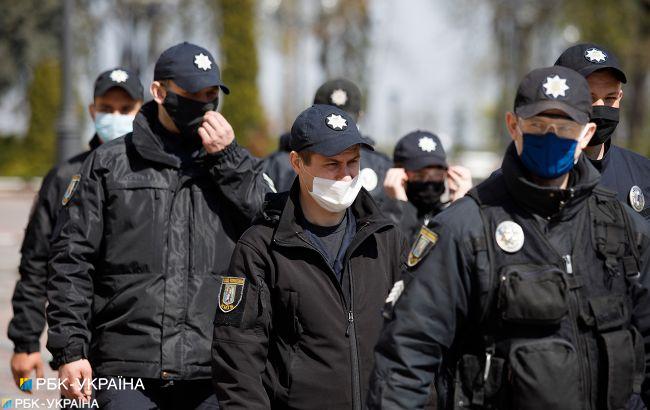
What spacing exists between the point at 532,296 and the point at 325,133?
1.21 metres

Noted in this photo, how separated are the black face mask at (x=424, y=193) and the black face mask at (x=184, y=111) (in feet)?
6.10

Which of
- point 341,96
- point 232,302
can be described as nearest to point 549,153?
point 232,302

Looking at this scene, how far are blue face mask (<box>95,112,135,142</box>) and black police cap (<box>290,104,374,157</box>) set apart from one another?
2.07 metres

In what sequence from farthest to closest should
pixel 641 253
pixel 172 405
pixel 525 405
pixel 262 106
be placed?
pixel 262 106
pixel 172 405
pixel 641 253
pixel 525 405

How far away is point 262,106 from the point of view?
37.9 meters

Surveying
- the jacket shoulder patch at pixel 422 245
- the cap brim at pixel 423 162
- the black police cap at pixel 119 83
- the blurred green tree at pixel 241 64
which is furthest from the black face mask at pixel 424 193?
the blurred green tree at pixel 241 64

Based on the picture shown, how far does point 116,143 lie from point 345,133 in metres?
1.29

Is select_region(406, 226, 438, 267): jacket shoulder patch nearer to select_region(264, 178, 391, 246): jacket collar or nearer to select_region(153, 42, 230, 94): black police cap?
select_region(264, 178, 391, 246): jacket collar

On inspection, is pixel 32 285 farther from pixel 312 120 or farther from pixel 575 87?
pixel 575 87

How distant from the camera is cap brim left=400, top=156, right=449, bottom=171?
19.0ft

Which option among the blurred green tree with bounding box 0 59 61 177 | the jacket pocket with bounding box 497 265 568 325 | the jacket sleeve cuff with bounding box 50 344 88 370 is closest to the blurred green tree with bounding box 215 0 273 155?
the blurred green tree with bounding box 0 59 61 177

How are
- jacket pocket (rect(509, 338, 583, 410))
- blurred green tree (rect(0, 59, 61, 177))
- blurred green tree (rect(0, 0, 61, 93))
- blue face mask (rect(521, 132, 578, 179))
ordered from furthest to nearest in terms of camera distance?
1. blurred green tree (rect(0, 0, 61, 93))
2. blurred green tree (rect(0, 59, 61, 177))
3. blue face mask (rect(521, 132, 578, 179))
4. jacket pocket (rect(509, 338, 583, 410))

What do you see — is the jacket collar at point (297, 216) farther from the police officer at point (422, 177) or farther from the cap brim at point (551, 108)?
the police officer at point (422, 177)

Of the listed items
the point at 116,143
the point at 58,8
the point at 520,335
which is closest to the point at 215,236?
the point at 116,143
